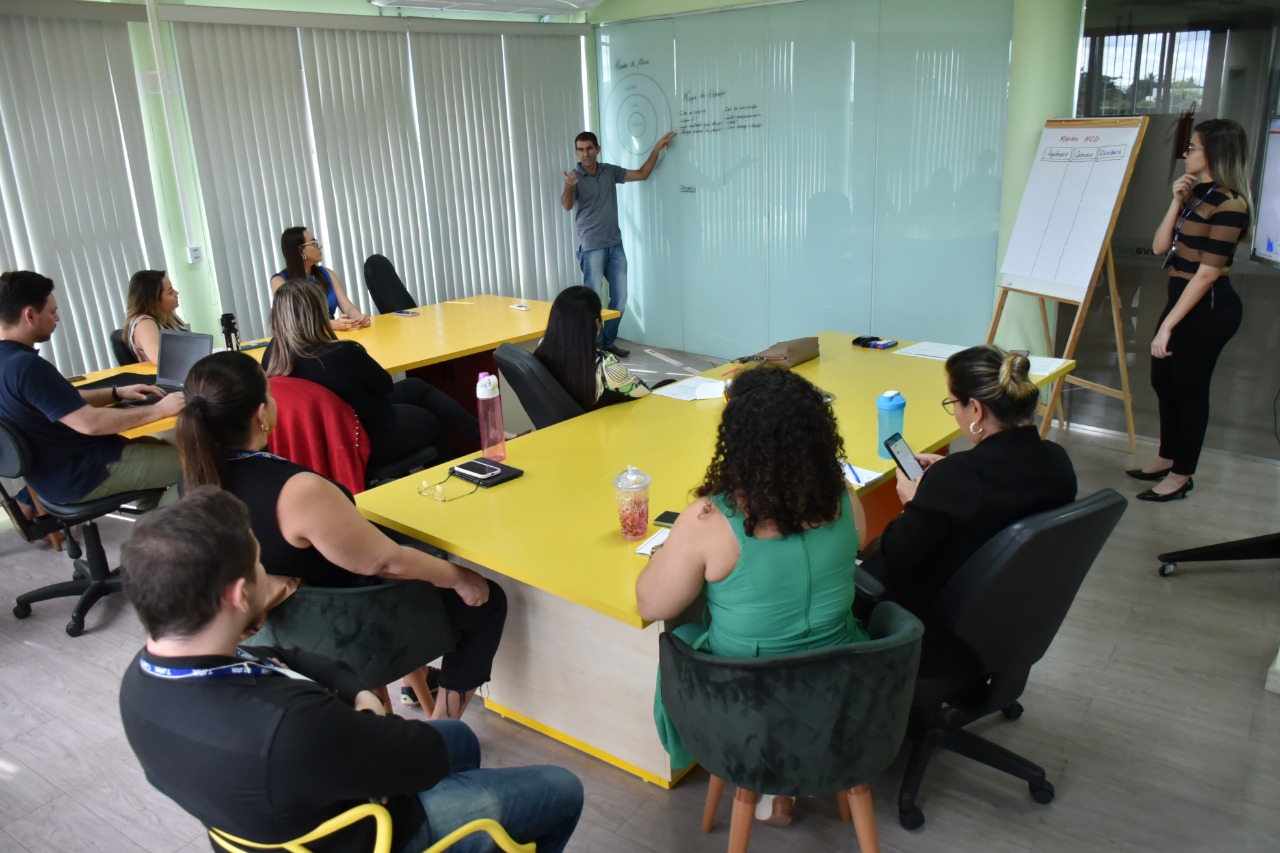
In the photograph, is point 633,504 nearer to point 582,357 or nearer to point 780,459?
point 780,459

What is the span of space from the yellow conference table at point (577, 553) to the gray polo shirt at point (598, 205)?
406cm

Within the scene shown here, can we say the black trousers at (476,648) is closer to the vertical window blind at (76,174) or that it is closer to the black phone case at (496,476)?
the black phone case at (496,476)

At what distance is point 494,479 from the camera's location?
2768 mm

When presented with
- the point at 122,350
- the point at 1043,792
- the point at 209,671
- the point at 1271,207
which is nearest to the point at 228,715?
the point at 209,671

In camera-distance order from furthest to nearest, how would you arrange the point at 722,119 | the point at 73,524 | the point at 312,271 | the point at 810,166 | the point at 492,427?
the point at 722,119, the point at 810,166, the point at 312,271, the point at 73,524, the point at 492,427

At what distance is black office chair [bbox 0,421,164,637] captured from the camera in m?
3.21

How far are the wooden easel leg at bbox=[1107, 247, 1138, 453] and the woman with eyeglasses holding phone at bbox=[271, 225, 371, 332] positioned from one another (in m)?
3.71

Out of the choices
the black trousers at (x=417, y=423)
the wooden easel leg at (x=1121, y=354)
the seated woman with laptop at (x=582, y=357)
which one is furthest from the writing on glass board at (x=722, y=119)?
the seated woman with laptop at (x=582, y=357)

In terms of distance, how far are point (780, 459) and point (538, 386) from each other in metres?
1.78

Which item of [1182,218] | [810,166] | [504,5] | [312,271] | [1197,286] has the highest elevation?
[504,5]

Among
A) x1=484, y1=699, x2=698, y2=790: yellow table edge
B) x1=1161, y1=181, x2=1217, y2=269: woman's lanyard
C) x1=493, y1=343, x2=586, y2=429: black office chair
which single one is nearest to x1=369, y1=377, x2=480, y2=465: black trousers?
x1=493, y1=343, x2=586, y2=429: black office chair

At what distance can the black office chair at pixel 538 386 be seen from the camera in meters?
3.44

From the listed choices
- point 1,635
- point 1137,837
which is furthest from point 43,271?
point 1137,837

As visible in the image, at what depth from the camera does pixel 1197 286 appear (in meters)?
3.89
